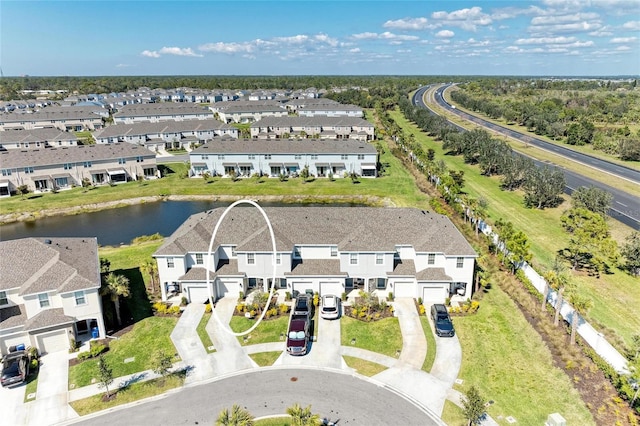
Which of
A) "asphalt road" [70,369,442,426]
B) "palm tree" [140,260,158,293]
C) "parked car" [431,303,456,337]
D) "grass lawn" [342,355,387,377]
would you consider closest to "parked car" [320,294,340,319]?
"grass lawn" [342,355,387,377]

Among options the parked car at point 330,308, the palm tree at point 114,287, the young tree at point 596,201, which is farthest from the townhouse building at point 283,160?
the palm tree at point 114,287

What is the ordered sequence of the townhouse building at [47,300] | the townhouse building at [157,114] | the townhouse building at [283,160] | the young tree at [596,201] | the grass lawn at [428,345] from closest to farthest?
the grass lawn at [428,345] < the townhouse building at [47,300] < the young tree at [596,201] < the townhouse building at [283,160] < the townhouse building at [157,114]

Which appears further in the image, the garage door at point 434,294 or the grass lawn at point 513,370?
the garage door at point 434,294

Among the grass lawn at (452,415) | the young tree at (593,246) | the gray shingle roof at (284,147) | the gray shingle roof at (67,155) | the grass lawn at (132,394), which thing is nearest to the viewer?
the grass lawn at (452,415)

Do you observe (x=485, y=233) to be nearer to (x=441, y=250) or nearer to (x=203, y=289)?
(x=441, y=250)

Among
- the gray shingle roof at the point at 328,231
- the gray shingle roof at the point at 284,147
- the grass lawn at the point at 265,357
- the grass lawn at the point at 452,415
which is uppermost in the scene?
the gray shingle roof at the point at 284,147

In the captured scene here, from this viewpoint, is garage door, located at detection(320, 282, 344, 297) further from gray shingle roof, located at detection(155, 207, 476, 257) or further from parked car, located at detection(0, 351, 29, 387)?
parked car, located at detection(0, 351, 29, 387)

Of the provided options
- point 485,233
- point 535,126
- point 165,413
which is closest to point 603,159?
point 535,126

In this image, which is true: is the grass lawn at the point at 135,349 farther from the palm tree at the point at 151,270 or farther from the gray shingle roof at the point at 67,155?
the gray shingle roof at the point at 67,155
